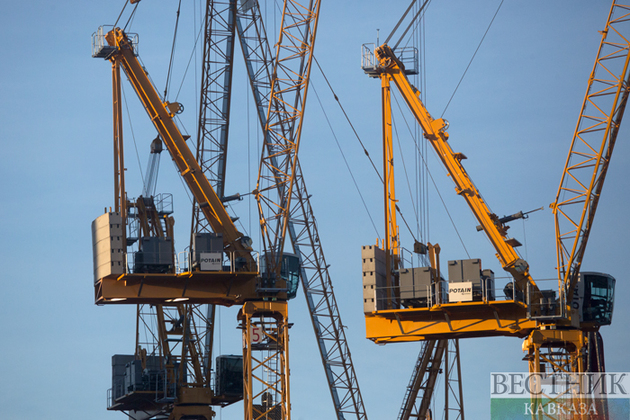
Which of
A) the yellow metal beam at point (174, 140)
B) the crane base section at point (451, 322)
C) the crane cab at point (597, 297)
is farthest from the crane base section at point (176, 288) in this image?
the crane cab at point (597, 297)

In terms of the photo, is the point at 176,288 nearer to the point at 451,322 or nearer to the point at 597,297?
the point at 451,322

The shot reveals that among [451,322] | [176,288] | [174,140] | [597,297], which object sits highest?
[174,140]

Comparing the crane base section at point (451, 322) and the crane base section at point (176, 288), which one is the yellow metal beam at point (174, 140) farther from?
the crane base section at point (451, 322)

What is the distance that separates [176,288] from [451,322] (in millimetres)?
18265

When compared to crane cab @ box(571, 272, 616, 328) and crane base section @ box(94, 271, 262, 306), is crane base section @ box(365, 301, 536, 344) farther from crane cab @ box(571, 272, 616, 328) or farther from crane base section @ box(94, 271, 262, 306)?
crane cab @ box(571, 272, 616, 328)

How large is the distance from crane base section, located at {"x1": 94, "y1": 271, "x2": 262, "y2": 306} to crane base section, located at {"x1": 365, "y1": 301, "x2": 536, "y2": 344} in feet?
30.5

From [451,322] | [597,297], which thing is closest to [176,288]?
[451,322]

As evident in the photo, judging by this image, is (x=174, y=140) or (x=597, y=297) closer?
(x=174, y=140)

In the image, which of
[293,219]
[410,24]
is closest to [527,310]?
[410,24]

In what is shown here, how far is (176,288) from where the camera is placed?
7988cm

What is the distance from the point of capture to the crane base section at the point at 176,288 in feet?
260

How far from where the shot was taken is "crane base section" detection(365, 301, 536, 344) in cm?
7712

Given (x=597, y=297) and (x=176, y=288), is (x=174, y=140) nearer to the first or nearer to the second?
(x=176, y=288)

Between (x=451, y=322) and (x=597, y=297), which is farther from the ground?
(x=597, y=297)
